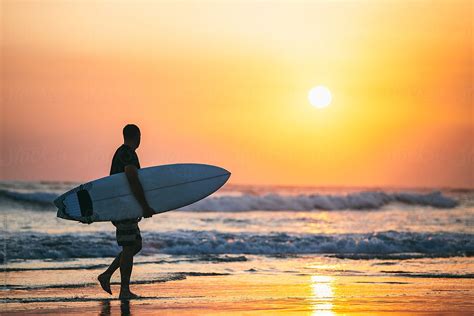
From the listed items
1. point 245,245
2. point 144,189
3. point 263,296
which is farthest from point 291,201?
point 263,296

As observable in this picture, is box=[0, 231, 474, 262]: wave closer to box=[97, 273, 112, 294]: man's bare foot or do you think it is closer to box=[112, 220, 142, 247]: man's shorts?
box=[97, 273, 112, 294]: man's bare foot

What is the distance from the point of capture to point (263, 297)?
8617mm

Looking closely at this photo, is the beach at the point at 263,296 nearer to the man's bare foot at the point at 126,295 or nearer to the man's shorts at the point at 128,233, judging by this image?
the man's bare foot at the point at 126,295

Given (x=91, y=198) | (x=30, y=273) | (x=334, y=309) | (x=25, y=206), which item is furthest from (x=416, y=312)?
(x=25, y=206)

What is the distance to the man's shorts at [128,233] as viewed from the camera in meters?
8.42

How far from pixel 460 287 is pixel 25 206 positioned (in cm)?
2141

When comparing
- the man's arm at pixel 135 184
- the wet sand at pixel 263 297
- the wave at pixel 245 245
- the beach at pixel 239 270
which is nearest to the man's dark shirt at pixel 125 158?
the man's arm at pixel 135 184

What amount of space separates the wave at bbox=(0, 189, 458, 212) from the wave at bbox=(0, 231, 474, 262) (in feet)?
38.7

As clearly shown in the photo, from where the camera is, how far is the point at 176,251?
14.9m

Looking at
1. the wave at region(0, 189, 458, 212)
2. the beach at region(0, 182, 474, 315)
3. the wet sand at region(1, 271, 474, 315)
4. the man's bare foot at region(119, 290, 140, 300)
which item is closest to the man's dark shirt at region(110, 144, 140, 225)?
the man's bare foot at region(119, 290, 140, 300)

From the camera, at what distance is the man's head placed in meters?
8.40

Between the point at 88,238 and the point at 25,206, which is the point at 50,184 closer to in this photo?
the point at 25,206

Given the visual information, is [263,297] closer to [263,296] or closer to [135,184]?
[263,296]

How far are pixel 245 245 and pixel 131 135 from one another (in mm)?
7500
